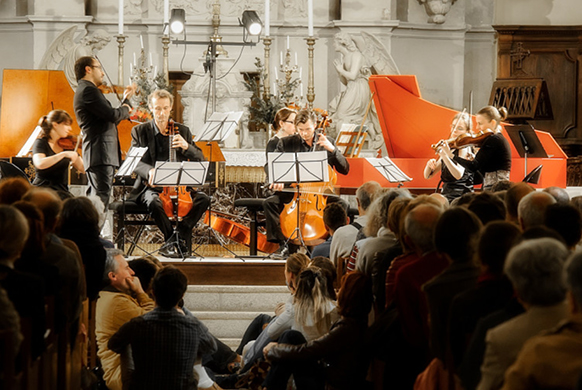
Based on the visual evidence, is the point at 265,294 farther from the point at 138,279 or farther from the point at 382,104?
the point at 382,104

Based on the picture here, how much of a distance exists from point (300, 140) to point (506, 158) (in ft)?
5.78

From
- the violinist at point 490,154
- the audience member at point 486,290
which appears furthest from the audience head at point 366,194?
the audience member at point 486,290

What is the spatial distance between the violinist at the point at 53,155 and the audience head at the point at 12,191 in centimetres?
277

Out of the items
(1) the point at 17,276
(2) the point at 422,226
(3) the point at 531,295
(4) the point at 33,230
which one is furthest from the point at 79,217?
(3) the point at 531,295

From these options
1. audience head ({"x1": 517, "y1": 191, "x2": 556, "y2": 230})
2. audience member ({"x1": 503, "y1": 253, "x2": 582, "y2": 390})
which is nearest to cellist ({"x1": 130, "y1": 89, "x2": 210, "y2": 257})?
audience head ({"x1": 517, "y1": 191, "x2": 556, "y2": 230})

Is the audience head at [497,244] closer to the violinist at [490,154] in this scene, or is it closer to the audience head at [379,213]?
the audience head at [379,213]

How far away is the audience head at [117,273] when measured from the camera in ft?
15.5

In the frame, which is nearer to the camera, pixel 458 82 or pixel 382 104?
pixel 382 104

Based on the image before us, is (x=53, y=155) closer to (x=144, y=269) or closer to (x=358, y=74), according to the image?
(x=144, y=269)

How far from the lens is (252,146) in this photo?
37.3 feet

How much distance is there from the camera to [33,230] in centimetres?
342

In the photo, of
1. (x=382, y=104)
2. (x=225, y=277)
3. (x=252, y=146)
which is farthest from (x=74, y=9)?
(x=225, y=277)

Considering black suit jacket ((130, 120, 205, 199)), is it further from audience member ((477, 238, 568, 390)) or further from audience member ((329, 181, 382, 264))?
audience member ((477, 238, 568, 390))

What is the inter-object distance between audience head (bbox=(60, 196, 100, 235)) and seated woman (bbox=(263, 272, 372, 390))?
A: 3.88ft
